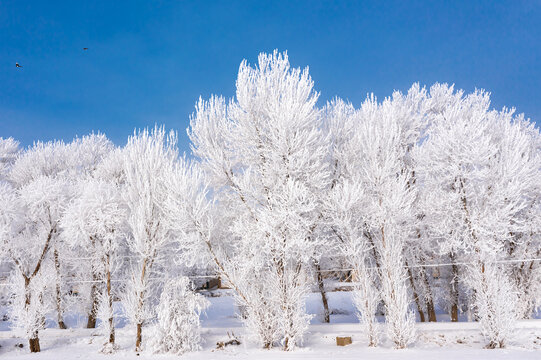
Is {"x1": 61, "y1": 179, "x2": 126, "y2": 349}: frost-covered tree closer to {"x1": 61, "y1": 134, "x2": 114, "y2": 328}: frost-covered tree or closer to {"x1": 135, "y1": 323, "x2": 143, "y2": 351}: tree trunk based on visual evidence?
{"x1": 135, "y1": 323, "x2": 143, "y2": 351}: tree trunk

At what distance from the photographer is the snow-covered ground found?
8750 millimetres

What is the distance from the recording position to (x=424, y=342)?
32.9 feet

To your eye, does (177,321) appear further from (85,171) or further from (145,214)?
(85,171)

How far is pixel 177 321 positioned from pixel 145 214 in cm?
311

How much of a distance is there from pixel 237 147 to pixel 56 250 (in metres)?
9.24

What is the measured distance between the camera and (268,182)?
10.6 m

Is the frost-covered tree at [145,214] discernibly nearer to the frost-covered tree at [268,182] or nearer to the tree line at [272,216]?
the tree line at [272,216]

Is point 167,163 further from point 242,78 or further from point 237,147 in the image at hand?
point 242,78

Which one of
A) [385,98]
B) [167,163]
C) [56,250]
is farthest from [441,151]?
[56,250]

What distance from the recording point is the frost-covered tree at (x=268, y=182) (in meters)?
9.95

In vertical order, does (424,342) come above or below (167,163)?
below

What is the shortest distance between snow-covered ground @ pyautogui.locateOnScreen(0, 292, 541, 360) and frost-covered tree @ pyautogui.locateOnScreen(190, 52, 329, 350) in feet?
2.78

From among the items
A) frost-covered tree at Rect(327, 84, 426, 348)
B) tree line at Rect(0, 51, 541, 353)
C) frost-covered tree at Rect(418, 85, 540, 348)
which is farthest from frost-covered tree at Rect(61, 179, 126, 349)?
frost-covered tree at Rect(418, 85, 540, 348)

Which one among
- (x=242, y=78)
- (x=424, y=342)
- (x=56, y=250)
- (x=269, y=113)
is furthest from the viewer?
(x=56, y=250)
